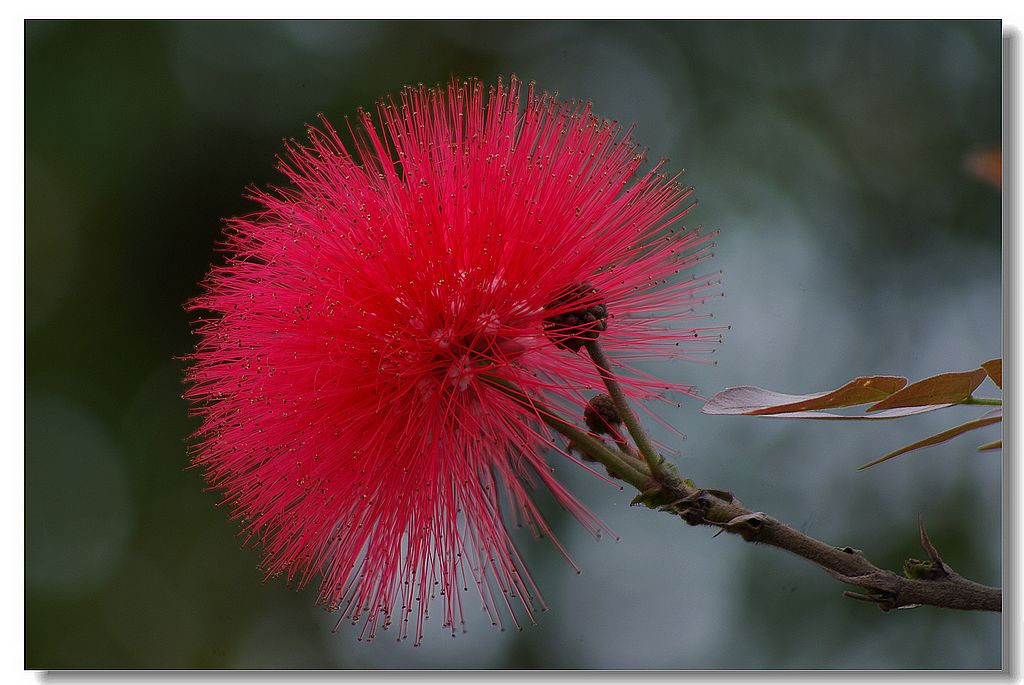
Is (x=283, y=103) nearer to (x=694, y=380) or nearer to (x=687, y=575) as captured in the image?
(x=694, y=380)

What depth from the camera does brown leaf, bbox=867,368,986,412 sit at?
1257mm

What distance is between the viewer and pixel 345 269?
1.39m

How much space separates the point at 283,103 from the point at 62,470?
3.45 ft

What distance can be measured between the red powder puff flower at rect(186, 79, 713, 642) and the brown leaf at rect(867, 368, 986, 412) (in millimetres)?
267

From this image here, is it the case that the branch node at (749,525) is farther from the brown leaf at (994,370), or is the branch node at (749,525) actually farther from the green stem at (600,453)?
the brown leaf at (994,370)

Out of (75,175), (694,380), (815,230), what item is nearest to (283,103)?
(75,175)

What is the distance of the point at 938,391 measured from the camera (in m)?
1.28

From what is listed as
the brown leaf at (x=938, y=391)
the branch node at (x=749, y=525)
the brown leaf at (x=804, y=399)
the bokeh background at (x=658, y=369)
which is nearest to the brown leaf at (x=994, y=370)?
the brown leaf at (x=938, y=391)

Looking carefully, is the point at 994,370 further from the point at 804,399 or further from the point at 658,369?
the point at 658,369

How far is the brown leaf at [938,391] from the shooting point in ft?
4.12

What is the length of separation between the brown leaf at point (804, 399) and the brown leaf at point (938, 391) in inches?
0.9

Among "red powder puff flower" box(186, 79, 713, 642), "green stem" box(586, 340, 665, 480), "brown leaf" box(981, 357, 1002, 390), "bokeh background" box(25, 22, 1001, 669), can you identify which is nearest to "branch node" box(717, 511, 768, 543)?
"green stem" box(586, 340, 665, 480)

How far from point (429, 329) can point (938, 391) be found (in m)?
0.68

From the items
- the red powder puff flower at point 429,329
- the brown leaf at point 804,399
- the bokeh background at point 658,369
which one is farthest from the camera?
the bokeh background at point 658,369
